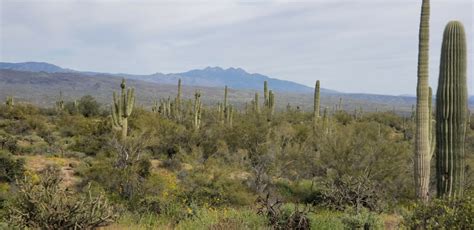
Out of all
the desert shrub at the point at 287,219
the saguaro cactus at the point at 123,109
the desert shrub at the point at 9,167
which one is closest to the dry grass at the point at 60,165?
the desert shrub at the point at 9,167

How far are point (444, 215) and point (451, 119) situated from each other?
3.77 m

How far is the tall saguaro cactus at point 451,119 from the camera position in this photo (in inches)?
376

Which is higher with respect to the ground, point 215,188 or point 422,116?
point 422,116

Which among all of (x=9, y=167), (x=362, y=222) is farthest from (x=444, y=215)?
(x=9, y=167)

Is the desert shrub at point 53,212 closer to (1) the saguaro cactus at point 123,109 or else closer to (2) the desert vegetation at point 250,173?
(2) the desert vegetation at point 250,173

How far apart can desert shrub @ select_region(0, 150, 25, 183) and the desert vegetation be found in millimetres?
36

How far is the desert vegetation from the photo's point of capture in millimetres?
8297

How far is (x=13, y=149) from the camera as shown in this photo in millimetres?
20953

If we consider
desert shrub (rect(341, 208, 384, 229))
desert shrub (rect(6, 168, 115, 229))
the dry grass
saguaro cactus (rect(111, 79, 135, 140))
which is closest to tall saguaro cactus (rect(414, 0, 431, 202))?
desert shrub (rect(341, 208, 384, 229))

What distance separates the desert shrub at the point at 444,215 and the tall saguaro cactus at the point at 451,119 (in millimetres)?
2643

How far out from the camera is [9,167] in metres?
16.0

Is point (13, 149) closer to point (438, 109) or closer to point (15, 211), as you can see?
point (15, 211)

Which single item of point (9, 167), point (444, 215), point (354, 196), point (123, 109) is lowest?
point (9, 167)

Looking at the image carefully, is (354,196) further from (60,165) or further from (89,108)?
(89,108)
